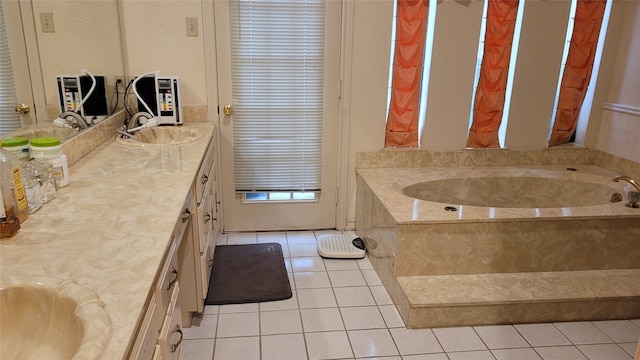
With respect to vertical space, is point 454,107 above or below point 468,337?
above

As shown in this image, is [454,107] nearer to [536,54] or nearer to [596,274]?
[536,54]

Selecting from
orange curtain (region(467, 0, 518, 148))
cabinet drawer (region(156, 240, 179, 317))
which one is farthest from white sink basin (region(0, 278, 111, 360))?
orange curtain (region(467, 0, 518, 148))

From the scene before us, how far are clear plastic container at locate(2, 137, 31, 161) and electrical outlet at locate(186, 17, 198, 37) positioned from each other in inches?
65.6

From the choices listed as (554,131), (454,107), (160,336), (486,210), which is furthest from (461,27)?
(160,336)

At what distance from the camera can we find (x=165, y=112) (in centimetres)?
303

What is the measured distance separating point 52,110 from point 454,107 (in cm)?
265

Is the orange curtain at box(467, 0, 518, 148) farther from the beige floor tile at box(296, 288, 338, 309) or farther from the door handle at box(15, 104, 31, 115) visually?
the door handle at box(15, 104, 31, 115)

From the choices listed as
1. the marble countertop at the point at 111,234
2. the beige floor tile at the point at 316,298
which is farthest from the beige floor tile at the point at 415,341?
the marble countertop at the point at 111,234

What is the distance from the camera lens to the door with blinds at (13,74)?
164 cm

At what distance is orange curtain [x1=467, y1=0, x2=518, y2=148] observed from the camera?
11.0 feet

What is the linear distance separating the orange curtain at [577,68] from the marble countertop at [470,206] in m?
0.32

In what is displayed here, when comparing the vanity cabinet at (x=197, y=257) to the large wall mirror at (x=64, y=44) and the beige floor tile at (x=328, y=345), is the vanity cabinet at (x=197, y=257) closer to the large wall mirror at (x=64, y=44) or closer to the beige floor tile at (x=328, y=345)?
the beige floor tile at (x=328, y=345)

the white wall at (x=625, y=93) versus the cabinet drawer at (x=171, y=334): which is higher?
the white wall at (x=625, y=93)

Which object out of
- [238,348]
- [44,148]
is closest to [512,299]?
[238,348]
